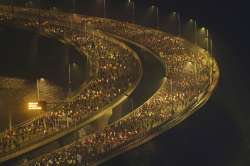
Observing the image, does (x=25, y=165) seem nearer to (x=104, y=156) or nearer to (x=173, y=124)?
(x=104, y=156)

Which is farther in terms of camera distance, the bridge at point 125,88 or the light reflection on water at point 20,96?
the light reflection on water at point 20,96

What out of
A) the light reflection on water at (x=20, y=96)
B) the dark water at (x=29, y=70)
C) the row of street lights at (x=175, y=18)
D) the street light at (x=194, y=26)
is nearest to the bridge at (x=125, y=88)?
the dark water at (x=29, y=70)

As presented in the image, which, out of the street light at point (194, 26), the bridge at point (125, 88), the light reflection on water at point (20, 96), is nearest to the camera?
the bridge at point (125, 88)

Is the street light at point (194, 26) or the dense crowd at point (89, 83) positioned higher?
the street light at point (194, 26)

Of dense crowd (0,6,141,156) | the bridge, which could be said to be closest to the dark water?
the bridge

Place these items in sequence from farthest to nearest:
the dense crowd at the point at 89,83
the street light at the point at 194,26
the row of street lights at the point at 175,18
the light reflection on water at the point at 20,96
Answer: the row of street lights at the point at 175,18 → the street light at the point at 194,26 → the light reflection on water at the point at 20,96 → the dense crowd at the point at 89,83

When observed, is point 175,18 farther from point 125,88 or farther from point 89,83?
point 125,88

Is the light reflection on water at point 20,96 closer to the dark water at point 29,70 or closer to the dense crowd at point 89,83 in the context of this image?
the dark water at point 29,70
